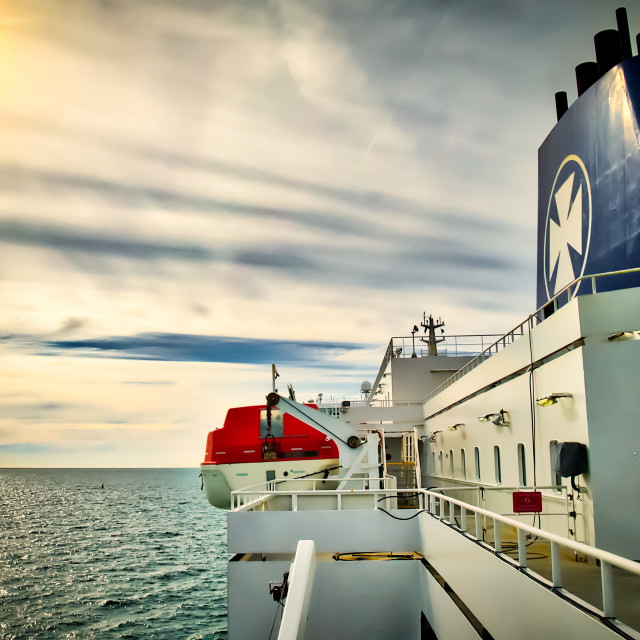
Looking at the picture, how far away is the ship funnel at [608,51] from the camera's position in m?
13.3

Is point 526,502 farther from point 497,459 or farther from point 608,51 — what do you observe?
point 608,51

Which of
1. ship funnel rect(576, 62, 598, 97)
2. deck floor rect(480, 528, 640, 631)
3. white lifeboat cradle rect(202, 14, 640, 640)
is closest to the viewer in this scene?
deck floor rect(480, 528, 640, 631)

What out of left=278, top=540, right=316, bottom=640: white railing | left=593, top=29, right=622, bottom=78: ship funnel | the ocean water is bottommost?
the ocean water

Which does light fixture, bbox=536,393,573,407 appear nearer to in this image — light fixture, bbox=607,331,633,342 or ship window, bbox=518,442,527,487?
light fixture, bbox=607,331,633,342

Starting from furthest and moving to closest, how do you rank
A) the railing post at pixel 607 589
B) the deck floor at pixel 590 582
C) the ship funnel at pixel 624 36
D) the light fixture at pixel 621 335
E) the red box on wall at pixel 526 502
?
Result: the ship funnel at pixel 624 36
the light fixture at pixel 621 335
the red box on wall at pixel 526 502
the deck floor at pixel 590 582
the railing post at pixel 607 589

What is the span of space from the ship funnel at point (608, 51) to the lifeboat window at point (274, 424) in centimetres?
1339

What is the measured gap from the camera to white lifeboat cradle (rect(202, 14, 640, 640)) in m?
7.09

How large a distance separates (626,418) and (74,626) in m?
22.6

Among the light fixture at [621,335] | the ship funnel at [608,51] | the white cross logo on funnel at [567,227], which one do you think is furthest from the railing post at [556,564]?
the ship funnel at [608,51]

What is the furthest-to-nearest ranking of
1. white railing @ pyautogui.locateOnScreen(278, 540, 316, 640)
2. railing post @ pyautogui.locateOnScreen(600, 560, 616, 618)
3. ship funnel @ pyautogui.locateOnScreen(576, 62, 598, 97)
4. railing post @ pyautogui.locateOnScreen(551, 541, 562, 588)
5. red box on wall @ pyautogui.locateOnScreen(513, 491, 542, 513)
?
1. ship funnel @ pyautogui.locateOnScreen(576, 62, 598, 97)
2. red box on wall @ pyautogui.locateOnScreen(513, 491, 542, 513)
3. white railing @ pyautogui.locateOnScreen(278, 540, 316, 640)
4. railing post @ pyautogui.locateOnScreen(551, 541, 562, 588)
5. railing post @ pyautogui.locateOnScreen(600, 560, 616, 618)

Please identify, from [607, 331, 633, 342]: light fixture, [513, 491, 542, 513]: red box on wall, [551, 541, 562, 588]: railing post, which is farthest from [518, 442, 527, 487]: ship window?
[551, 541, 562, 588]: railing post

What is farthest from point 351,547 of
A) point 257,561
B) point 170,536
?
point 170,536

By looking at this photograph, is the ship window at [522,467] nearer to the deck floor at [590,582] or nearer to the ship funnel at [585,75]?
the deck floor at [590,582]

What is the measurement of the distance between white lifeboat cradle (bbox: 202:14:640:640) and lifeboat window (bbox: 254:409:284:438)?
143 centimetres
